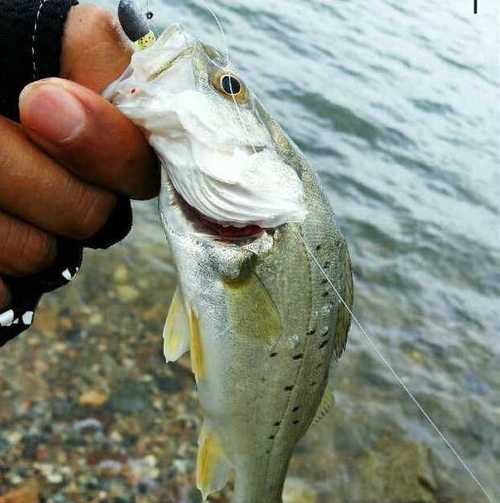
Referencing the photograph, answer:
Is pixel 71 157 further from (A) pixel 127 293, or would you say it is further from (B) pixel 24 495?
(A) pixel 127 293

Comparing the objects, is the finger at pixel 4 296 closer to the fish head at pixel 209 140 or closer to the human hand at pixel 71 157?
the human hand at pixel 71 157

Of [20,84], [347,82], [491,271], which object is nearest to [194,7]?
[347,82]

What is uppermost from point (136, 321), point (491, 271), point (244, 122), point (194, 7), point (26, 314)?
point (244, 122)

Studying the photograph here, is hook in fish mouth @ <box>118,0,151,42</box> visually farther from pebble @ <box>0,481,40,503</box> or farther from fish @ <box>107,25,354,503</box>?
pebble @ <box>0,481,40,503</box>

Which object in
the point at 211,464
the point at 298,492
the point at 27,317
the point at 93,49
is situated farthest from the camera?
the point at 298,492

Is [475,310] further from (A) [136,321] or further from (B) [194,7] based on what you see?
(B) [194,7]

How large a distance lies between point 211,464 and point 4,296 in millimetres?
955

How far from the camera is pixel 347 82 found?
1054 centimetres

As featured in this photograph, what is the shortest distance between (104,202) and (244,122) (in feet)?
1.70

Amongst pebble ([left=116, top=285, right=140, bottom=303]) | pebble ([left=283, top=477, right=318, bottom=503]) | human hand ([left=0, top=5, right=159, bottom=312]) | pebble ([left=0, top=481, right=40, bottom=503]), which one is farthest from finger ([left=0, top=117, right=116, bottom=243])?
pebble ([left=116, top=285, right=140, bottom=303])

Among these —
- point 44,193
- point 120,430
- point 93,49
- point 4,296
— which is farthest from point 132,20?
point 120,430

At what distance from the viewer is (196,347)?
7.30 feet

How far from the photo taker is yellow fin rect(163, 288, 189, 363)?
7.50 feet

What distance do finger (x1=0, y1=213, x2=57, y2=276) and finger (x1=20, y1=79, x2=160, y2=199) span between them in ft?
0.84
